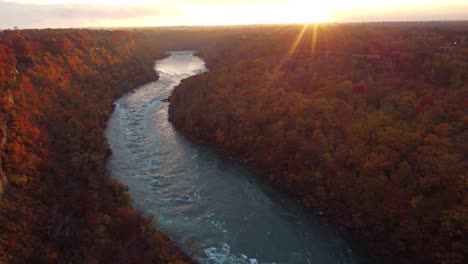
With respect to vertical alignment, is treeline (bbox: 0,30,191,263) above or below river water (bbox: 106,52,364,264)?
above

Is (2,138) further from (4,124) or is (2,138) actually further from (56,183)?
(56,183)

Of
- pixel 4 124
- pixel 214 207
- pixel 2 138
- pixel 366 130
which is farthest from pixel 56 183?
pixel 366 130

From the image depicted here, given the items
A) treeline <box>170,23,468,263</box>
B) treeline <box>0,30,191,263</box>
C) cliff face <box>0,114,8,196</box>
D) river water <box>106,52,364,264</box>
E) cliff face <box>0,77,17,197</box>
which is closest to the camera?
treeline <box>0,30,191,263</box>

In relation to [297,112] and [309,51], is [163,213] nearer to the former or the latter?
[297,112]

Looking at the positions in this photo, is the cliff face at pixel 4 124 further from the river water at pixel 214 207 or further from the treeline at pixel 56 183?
the river water at pixel 214 207

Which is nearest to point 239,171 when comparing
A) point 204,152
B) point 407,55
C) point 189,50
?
point 204,152

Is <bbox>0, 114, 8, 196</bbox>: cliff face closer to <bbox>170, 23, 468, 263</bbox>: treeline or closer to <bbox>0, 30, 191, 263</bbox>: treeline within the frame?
<bbox>0, 30, 191, 263</bbox>: treeline

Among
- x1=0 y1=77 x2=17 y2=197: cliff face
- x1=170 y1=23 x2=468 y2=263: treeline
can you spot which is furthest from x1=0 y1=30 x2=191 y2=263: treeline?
x1=170 y1=23 x2=468 y2=263: treeline
